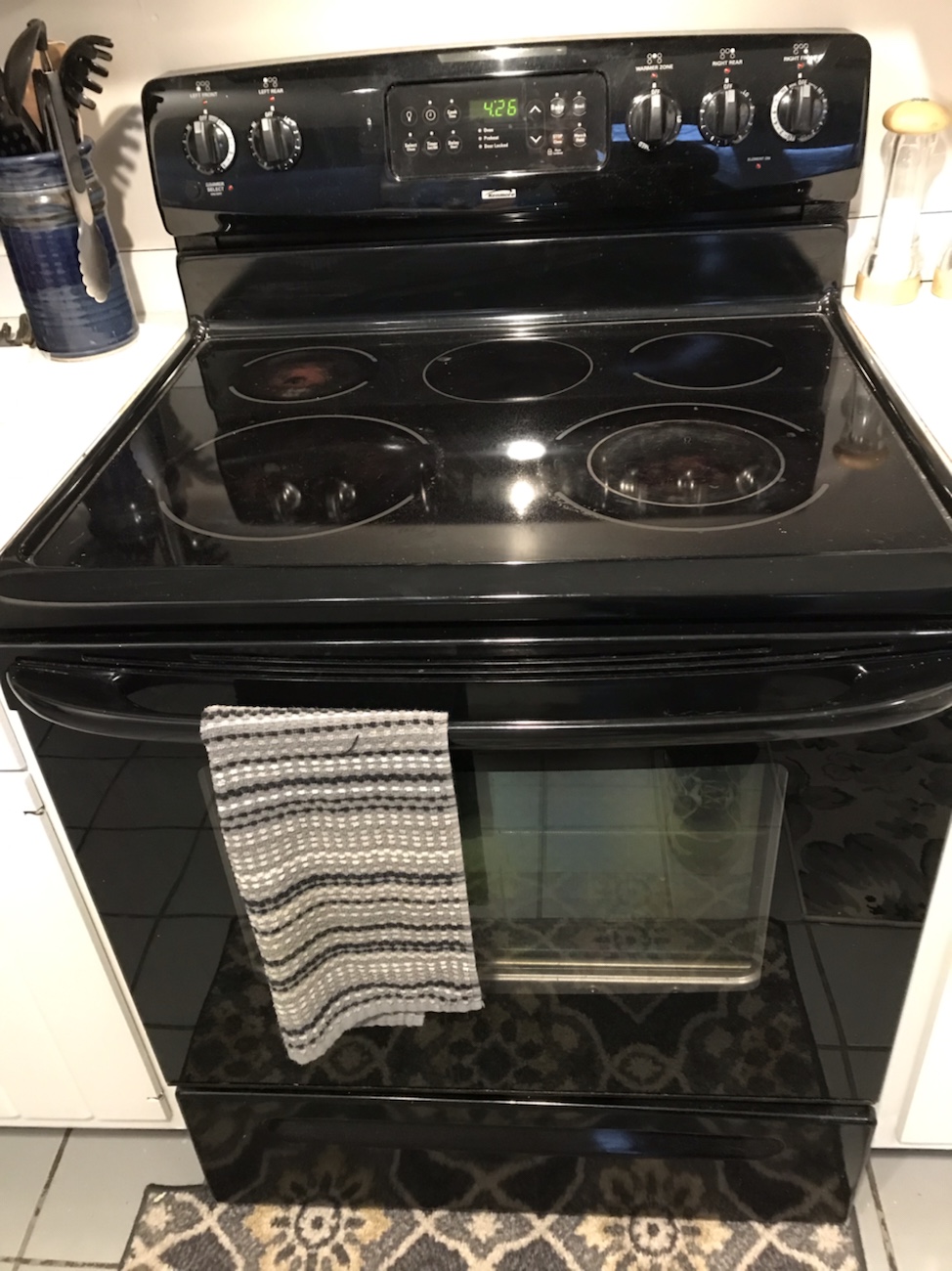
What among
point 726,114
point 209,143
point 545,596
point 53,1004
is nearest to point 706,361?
point 726,114

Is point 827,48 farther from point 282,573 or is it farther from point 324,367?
point 282,573

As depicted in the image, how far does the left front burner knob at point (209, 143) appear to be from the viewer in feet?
3.41

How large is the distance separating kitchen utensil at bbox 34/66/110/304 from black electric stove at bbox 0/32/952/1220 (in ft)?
0.29

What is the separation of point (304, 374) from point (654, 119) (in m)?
0.44

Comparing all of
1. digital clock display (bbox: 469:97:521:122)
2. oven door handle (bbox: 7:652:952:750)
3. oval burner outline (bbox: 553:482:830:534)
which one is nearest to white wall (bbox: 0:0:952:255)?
digital clock display (bbox: 469:97:521:122)

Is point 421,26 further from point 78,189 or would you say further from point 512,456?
point 512,456

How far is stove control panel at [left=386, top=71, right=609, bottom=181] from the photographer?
1.00m

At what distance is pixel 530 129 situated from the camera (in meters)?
1.02

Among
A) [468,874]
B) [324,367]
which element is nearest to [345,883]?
[468,874]

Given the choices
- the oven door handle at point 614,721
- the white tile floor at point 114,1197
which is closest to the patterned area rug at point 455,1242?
the white tile floor at point 114,1197

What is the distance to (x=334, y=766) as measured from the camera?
75cm

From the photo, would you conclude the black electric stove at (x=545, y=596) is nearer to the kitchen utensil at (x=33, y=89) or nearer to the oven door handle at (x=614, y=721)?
the oven door handle at (x=614, y=721)

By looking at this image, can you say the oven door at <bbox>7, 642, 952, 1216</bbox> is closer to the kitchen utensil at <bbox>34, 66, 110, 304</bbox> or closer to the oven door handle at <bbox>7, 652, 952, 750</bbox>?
the oven door handle at <bbox>7, 652, 952, 750</bbox>

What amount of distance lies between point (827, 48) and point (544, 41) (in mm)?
282
